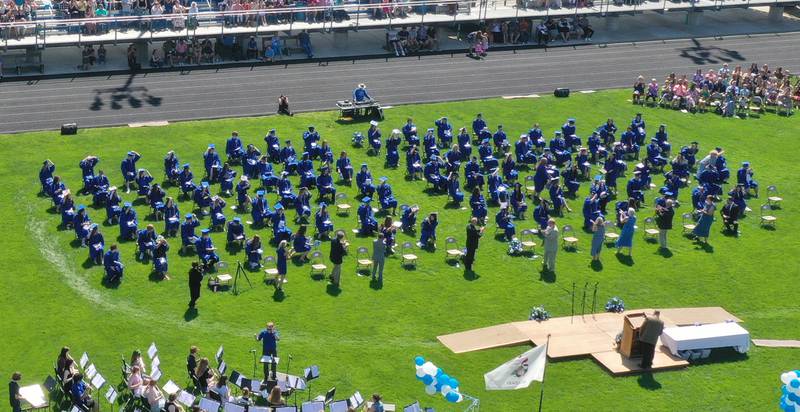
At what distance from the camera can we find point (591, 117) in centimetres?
5503

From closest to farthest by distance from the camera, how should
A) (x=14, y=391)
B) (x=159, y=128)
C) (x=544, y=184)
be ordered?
(x=14, y=391), (x=544, y=184), (x=159, y=128)

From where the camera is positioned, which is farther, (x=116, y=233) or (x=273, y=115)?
(x=273, y=115)

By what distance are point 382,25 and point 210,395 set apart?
114 feet

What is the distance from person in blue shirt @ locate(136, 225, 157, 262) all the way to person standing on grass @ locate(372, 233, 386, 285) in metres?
6.51

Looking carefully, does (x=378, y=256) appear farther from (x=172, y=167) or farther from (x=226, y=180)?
(x=172, y=167)

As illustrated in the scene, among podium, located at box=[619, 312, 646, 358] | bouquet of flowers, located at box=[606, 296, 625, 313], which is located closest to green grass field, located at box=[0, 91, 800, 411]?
bouquet of flowers, located at box=[606, 296, 625, 313]

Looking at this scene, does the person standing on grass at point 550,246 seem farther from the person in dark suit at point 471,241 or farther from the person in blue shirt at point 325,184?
the person in blue shirt at point 325,184

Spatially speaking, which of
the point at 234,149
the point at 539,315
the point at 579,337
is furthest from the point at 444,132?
the point at 579,337

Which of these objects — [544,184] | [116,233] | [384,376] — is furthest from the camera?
[544,184]

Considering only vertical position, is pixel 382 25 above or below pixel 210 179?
above

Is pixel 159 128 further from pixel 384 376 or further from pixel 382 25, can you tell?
pixel 384 376

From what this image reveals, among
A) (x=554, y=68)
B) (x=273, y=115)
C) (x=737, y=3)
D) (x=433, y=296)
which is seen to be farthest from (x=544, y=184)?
(x=737, y=3)

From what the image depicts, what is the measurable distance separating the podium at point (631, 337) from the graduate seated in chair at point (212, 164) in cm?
1682

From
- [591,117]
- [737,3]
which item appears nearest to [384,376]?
[591,117]
